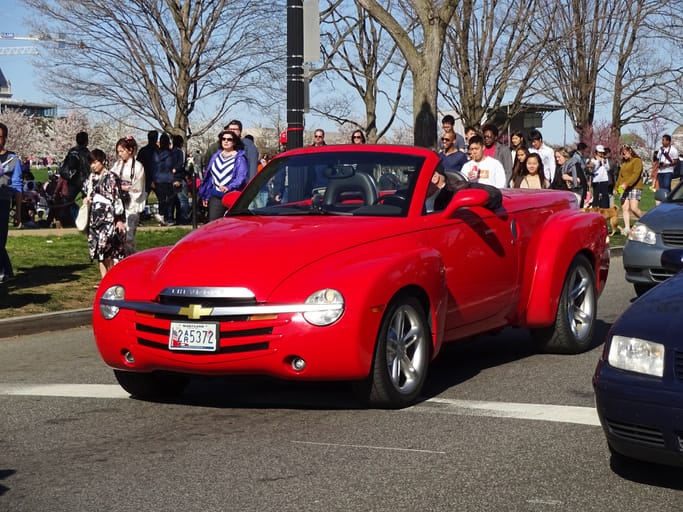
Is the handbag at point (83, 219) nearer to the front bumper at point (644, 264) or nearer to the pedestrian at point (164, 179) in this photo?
the front bumper at point (644, 264)

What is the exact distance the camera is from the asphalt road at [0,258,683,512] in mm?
5230

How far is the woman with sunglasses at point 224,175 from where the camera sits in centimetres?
1394

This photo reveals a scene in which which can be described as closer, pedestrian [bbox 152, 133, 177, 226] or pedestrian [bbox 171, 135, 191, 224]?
pedestrian [bbox 152, 133, 177, 226]

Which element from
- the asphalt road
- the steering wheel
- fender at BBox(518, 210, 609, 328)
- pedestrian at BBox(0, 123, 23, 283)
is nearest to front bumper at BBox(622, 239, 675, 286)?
fender at BBox(518, 210, 609, 328)

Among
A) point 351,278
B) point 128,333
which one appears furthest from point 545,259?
point 128,333

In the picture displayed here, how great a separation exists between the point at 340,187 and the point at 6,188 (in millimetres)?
7231

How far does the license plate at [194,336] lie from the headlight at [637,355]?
2438 millimetres

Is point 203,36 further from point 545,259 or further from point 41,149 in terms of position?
point 41,149

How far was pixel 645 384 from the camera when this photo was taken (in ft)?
16.8

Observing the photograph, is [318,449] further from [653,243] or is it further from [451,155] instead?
[451,155]

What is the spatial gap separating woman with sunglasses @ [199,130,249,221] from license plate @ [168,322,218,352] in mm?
6967

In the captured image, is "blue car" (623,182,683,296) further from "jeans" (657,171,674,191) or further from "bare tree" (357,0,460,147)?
"jeans" (657,171,674,191)

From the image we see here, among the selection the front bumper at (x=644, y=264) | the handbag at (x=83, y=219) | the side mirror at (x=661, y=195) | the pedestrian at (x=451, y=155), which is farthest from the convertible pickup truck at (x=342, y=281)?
the handbag at (x=83, y=219)

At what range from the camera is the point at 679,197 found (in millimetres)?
13891
